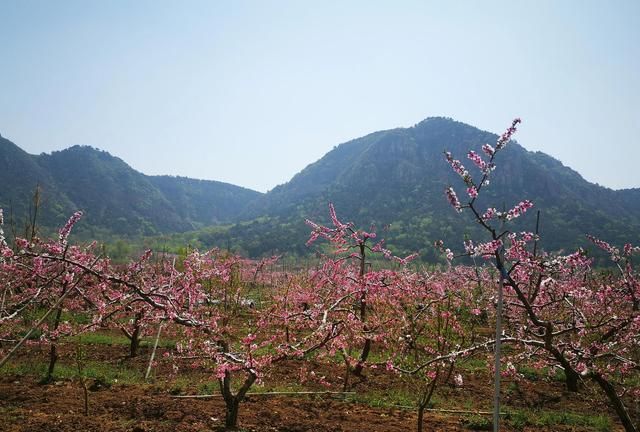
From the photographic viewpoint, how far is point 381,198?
11881 cm

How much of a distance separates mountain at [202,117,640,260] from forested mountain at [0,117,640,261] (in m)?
0.31

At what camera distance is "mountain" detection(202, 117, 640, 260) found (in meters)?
86.3

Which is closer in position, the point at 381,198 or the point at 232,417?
the point at 232,417

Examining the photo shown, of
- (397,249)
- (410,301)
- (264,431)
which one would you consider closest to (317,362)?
(410,301)

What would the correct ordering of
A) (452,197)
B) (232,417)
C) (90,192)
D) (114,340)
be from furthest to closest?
1. (90,192)
2. (114,340)
3. (232,417)
4. (452,197)

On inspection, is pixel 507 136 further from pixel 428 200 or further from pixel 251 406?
pixel 428 200

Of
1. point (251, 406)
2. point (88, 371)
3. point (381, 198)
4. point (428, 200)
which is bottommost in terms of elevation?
point (88, 371)

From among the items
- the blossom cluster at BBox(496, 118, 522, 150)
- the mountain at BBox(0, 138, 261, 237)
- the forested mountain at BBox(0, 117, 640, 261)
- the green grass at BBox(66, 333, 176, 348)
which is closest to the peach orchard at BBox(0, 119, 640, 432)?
the blossom cluster at BBox(496, 118, 522, 150)

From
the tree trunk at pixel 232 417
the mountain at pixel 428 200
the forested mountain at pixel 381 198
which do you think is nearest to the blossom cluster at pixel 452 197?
the tree trunk at pixel 232 417

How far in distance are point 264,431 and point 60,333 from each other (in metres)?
5.09

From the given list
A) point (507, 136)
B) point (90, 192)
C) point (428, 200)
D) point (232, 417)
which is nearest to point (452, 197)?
point (507, 136)

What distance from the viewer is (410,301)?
8930mm

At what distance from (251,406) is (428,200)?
104m

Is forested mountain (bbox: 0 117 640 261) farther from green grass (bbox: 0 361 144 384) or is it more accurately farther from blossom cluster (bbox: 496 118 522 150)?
blossom cluster (bbox: 496 118 522 150)
